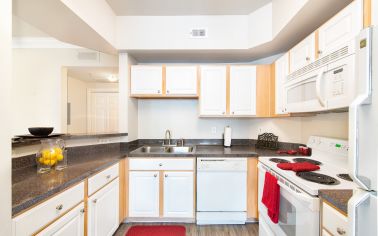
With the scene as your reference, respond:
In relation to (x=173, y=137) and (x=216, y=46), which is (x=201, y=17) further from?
(x=173, y=137)

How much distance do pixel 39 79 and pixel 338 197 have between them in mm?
4345

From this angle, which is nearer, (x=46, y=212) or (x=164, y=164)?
(x=46, y=212)

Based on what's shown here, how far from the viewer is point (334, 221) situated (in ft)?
3.10

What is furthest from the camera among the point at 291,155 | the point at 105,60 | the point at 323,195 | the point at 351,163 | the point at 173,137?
the point at 105,60

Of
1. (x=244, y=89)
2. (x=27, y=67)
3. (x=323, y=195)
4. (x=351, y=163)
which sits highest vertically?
(x=27, y=67)

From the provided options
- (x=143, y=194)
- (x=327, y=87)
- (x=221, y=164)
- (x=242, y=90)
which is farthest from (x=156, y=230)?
(x=327, y=87)

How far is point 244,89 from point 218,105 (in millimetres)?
437

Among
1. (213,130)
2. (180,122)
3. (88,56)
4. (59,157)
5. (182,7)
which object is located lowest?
(59,157)

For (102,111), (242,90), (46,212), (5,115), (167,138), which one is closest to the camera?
(5,115)

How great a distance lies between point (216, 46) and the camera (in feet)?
7.79

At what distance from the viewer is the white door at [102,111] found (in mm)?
3947

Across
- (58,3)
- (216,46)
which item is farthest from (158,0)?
(58,3)

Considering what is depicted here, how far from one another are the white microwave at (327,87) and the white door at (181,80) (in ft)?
4.19

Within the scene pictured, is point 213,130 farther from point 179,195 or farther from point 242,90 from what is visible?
point 179,195
